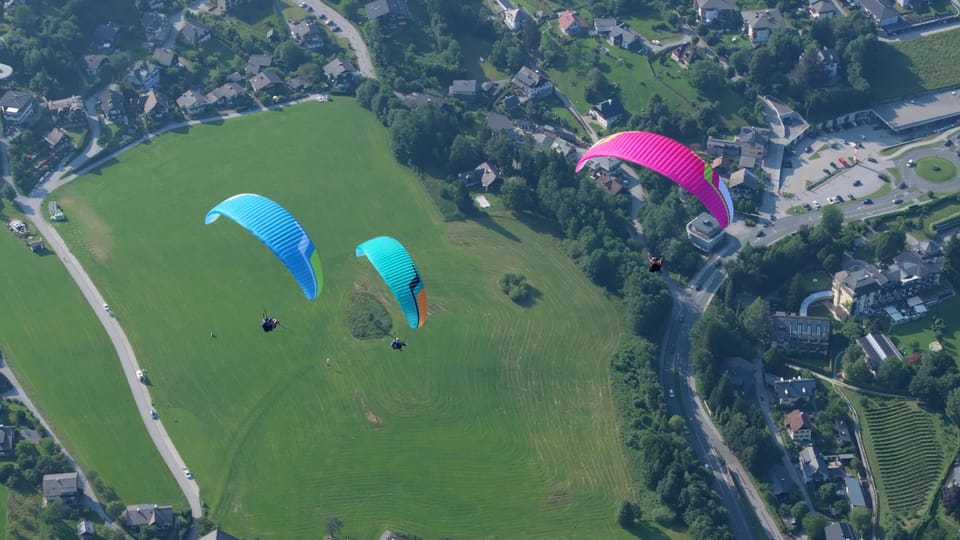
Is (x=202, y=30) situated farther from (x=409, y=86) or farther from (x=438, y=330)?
Answer: (x=438, y=330)

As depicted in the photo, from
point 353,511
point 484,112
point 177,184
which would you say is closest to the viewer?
point 353,511

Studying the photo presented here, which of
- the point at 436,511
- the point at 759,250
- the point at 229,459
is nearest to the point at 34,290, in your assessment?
the point at 229,459

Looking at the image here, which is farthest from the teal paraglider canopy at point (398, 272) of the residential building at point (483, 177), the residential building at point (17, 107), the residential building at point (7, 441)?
the residential building at point (17, 107)

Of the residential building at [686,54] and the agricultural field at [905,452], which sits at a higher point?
the residential building at [686,54]

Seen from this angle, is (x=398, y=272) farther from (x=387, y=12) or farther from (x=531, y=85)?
(x=387, y=12)

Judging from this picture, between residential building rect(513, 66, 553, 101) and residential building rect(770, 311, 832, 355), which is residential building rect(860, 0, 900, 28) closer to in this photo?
residential building rect(513, 66, 553, 101)

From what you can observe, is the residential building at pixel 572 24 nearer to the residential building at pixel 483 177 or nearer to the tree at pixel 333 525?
the residential building at pixel 483 177
